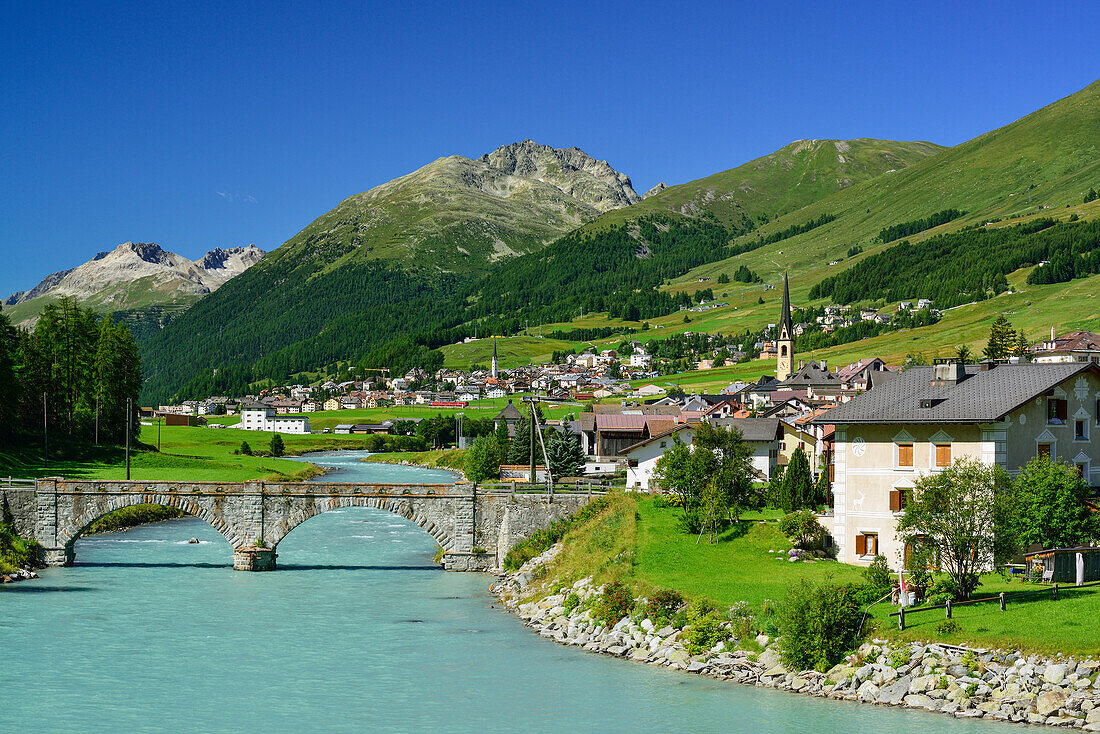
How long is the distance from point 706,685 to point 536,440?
2268 inches

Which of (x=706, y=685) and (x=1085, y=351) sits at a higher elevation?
(x=1085, y=351)

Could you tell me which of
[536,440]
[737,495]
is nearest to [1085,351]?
[536,440]

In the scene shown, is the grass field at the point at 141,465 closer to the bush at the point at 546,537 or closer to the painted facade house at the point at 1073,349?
the bush at the point at 546,537

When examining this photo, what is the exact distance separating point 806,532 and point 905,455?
5.84 meters

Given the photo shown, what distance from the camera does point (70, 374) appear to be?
327 feet

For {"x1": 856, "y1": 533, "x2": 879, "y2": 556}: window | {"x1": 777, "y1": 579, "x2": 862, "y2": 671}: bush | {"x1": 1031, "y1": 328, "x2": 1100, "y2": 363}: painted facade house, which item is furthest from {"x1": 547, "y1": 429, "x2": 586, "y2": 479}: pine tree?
{"x1": 1031, "y1": 328, "x2": 1100, "y2": 363}: painted facade house

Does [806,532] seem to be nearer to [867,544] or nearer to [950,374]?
[867,544]

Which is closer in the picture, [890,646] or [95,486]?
[890,646]

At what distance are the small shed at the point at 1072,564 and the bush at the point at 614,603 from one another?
15719 mm

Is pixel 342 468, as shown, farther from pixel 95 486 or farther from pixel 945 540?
pixel 945 540

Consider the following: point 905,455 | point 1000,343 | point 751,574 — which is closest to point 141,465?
point 751,574

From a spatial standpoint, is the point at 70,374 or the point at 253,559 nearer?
the point at 253,559

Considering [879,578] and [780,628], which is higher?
[879,578]

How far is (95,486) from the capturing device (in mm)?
61125
